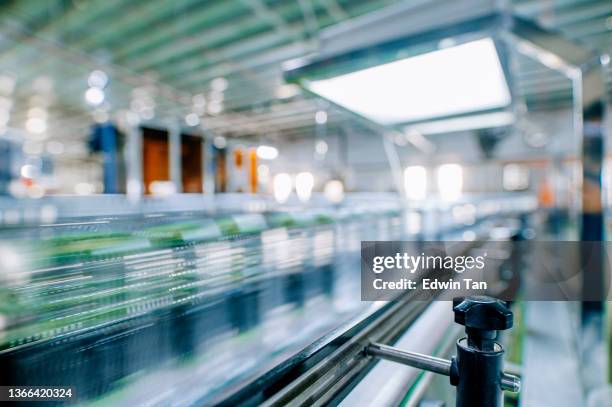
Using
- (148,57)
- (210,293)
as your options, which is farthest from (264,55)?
(210,293)

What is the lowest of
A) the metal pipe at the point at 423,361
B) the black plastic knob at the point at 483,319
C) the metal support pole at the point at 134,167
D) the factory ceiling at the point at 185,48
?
the metal pipe at the point at 423,361

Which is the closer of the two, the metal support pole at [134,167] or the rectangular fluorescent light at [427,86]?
the rectangular fluorescent light at [427,86]

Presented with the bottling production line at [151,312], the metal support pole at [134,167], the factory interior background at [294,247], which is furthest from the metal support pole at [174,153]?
the bottling production line at [151,312]

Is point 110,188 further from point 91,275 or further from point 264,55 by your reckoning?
point 91,275

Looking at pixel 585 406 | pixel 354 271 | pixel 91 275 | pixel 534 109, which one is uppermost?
pixel 534 109

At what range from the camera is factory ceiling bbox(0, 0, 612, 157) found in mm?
4406

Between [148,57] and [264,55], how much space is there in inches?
89.3

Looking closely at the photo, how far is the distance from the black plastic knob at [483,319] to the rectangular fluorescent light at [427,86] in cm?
121

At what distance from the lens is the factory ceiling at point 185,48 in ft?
14.5

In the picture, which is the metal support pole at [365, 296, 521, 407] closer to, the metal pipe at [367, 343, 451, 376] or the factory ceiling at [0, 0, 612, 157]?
the metal pipe at [367, 343, 451, 376]

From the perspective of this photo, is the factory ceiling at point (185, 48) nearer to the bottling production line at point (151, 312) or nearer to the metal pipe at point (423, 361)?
the bottling production line at point (151, 312)

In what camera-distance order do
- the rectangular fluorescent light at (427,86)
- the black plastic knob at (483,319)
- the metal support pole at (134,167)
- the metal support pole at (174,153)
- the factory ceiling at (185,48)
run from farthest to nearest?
1. the metal support pole at (174,153)
2. the factory ceiling at (185,48)
3. the metal support pole at (134,167)
4. the rectangular fluorescent light at (427,86)
5. the black plastic knob at (483,319)

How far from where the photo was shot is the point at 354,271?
8.36 ft

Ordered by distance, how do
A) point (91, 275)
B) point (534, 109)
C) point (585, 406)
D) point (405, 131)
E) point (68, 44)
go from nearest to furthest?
point (91, 275) < point (585, 406) < point (405, 131) < point (68, 44) < point (534, 109)
